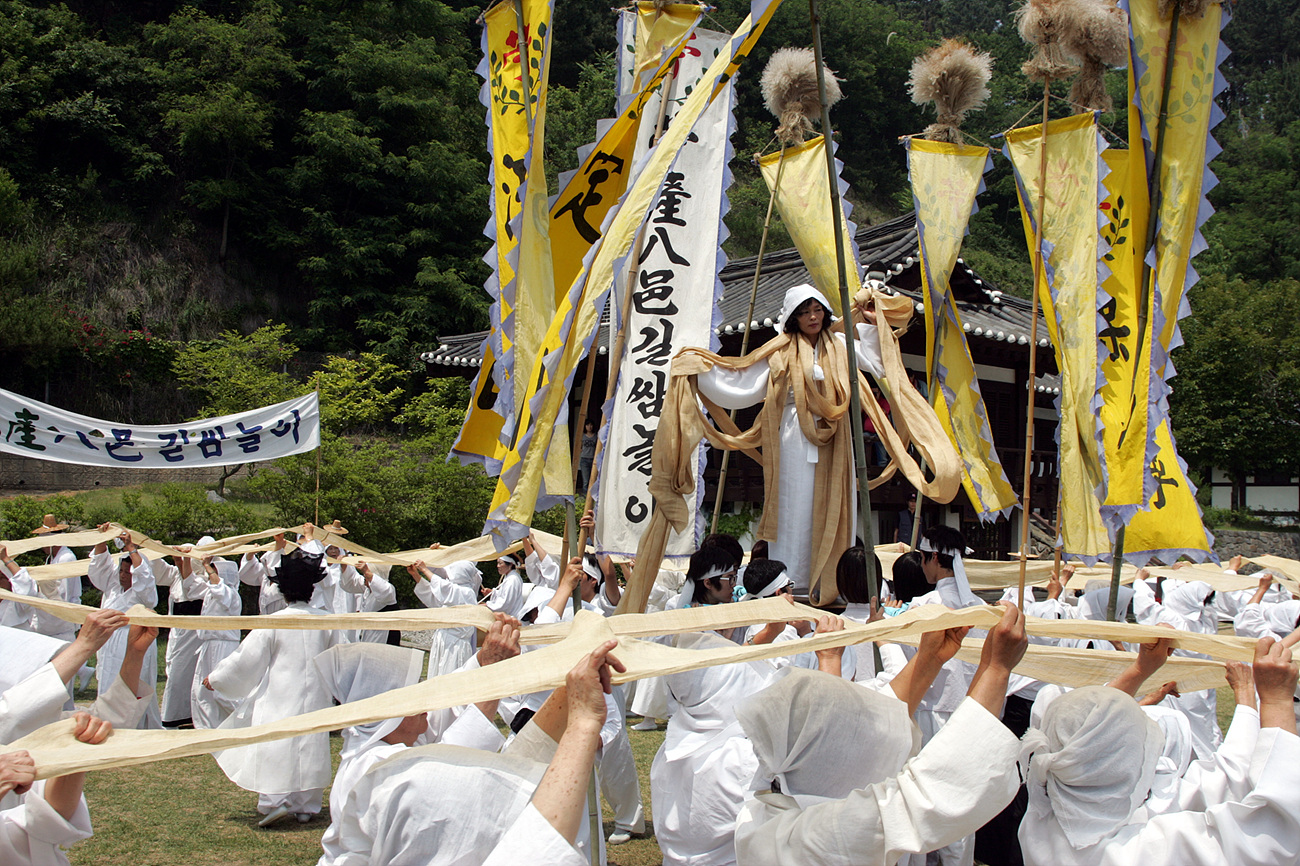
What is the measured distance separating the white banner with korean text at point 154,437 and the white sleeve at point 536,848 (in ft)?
20.5

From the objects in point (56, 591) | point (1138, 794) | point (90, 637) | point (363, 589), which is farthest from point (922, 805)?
point (56, 591)

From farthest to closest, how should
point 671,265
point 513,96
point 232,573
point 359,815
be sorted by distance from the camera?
point 232,573 < point 671,265 < point 513,96 < point 359,815

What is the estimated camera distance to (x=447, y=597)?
8.30m

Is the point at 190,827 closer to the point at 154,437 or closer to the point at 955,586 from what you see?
the point at 154,437

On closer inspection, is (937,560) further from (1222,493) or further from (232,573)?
(1222,493)

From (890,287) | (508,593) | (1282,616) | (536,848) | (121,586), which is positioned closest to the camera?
(536,848)

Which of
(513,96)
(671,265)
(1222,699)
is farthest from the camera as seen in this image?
(1222,699)

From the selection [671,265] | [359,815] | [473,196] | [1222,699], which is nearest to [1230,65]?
[473,196]

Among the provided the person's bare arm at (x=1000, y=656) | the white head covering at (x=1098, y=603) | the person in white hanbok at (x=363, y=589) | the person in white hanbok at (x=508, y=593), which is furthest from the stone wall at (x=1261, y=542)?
the person's bare arm at (x=1000, y=656)

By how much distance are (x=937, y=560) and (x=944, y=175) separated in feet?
10.3

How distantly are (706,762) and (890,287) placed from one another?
11831 millimetres

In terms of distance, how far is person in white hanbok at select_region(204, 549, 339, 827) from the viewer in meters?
5.43

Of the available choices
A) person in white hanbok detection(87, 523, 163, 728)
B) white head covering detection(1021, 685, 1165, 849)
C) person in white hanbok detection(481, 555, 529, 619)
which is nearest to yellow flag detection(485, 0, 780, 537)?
white head covering detection(1021, 685, 1165, 849)

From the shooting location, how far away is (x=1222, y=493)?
27.2 meters
